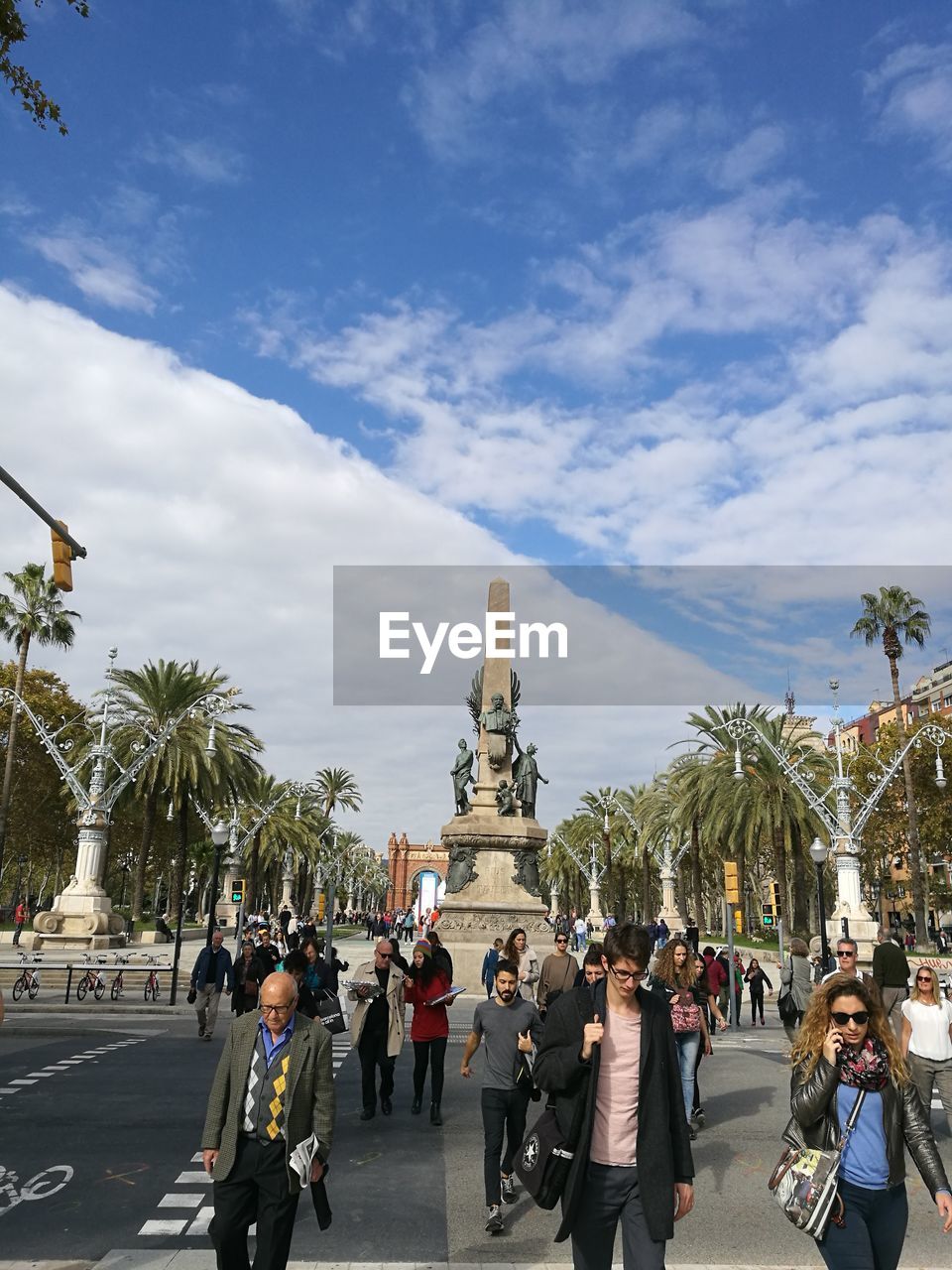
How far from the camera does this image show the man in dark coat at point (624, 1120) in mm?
3736

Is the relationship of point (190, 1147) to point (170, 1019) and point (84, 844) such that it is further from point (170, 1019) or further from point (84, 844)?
point (84, 844)

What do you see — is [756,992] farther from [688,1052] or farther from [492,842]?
[688,1052]

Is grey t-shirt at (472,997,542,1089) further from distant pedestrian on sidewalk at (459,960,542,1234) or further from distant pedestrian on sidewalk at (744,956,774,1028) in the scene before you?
distant pedestrian on sidewalk at (744,956,774,1028)

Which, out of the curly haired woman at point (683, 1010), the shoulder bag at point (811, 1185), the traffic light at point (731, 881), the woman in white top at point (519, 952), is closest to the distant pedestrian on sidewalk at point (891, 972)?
the curly haired woman at point (683, 1010)

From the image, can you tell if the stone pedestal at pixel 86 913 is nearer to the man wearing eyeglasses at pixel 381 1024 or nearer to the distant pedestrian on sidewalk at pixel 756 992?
the distant pedestrian on sidewalk at pixel 756 992

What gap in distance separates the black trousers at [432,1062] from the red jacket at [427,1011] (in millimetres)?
75

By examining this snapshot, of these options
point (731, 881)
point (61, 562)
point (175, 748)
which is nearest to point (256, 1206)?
point (61, 562)

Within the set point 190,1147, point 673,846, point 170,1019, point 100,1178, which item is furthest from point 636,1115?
point 673,846

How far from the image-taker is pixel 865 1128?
3842 millimetres

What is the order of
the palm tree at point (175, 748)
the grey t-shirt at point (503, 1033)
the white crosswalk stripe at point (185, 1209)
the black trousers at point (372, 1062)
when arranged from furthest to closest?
the palm tree at point (175, 748)
the black trousers at point (372, 1062)
the grey t-shirt at point (503, 1033)
the white crosswalk stripe at point (185, 1209)

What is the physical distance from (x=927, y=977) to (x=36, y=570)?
128 feet

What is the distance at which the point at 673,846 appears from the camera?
51156 millimetres

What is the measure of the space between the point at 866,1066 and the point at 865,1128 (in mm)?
229

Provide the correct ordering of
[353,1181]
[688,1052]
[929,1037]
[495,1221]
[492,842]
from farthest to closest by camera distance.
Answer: [492,842] → [688,1052] → [929,1037] → [353,1181] → [495,1221]
